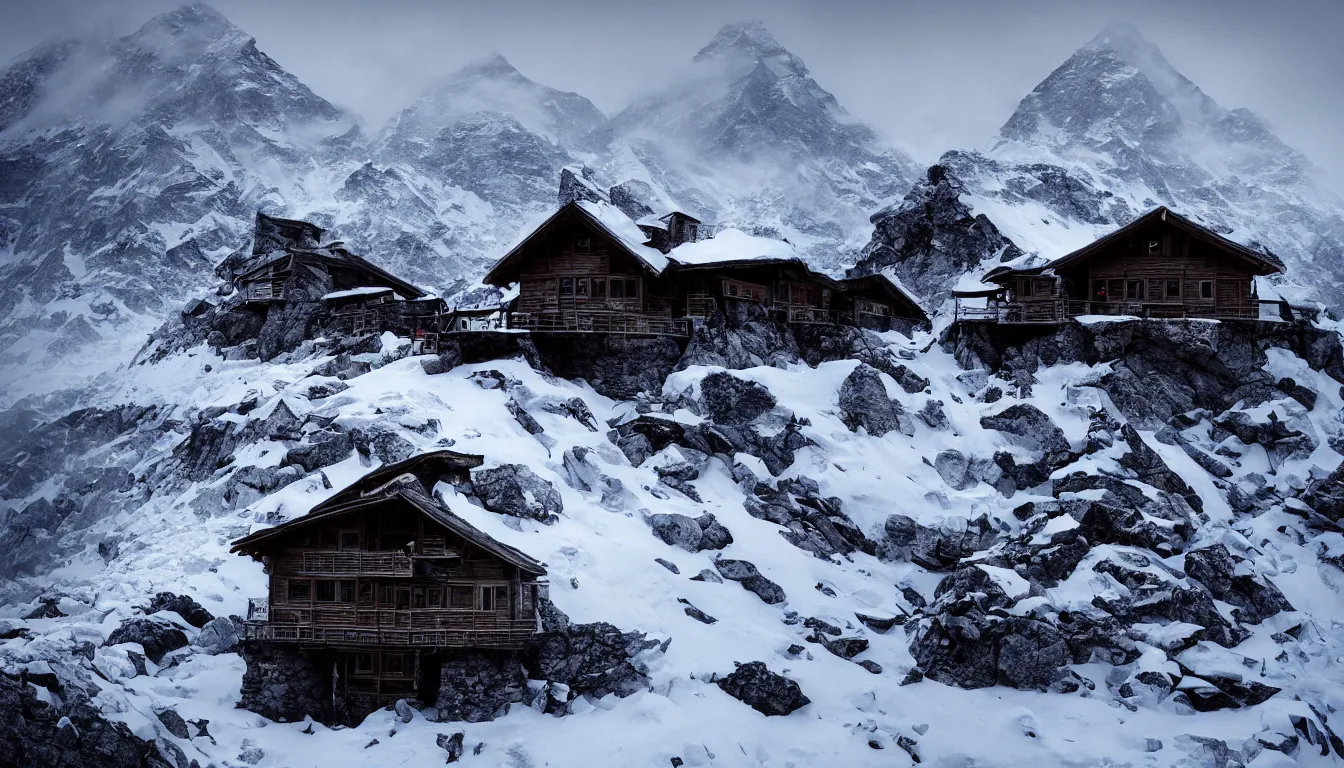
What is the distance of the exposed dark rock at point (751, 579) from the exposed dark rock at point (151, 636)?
20.7 meters

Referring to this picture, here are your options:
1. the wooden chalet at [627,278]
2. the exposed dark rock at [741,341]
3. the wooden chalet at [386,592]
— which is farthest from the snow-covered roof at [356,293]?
the wooden chalet at [386,592]

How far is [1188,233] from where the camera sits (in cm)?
7069

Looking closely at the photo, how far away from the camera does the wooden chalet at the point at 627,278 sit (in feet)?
221

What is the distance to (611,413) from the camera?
62.2m

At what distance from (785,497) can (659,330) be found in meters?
15.1

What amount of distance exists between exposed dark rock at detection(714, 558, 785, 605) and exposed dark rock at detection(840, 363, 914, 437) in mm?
15302

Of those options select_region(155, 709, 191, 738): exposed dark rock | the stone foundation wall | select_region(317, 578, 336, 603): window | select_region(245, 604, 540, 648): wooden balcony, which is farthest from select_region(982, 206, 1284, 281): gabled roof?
select_region(155, 709, 191, 738): exposed dark rock

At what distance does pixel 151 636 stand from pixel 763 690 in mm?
21509

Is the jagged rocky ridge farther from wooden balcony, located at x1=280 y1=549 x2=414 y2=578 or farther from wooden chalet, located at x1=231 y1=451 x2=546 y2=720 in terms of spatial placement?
wooden balcony, located at x1=280 y1=549 x2=414 y2=578

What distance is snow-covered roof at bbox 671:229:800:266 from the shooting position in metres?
70.6

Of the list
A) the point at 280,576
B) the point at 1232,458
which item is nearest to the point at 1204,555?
the point at 1232,458

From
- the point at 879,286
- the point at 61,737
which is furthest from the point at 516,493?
the point at 879,286

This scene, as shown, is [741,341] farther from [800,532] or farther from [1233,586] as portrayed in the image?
[1233,586]

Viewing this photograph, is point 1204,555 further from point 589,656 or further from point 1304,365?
point 589,656
